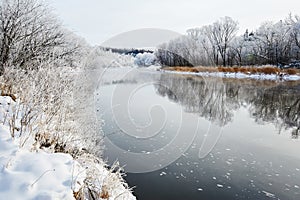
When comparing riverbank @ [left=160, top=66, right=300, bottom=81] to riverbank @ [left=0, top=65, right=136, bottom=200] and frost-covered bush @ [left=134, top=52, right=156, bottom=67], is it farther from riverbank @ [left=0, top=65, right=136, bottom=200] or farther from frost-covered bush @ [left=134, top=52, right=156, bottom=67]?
riverbank @ [left=0, top=65, right=136, bottom=200]

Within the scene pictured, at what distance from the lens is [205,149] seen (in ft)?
21.9

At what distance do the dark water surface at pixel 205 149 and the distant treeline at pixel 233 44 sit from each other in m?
21.2

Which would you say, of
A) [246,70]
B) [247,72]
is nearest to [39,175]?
[247,72]

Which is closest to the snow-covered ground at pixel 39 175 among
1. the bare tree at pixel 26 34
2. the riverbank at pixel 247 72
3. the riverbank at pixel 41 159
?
the riverbank at pixel 41 159

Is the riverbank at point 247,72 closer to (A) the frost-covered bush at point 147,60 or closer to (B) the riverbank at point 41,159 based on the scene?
(A) the frost-covered bush at point 147,60

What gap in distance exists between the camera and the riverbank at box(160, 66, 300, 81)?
28359mm

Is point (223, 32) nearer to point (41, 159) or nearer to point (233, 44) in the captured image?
point (233, 44)

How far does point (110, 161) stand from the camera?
5953 mm

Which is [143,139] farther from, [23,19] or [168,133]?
[23,19]

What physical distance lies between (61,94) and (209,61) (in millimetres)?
42144

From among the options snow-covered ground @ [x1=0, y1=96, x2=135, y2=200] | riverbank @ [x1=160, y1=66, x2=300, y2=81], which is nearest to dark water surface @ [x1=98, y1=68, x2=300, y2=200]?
snow-covered ground @ [x1=0, y1=96, x2=135, y2=200]

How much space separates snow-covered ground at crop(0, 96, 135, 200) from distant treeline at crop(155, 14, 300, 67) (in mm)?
28411

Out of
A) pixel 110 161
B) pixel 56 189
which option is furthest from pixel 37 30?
pixel 56 189

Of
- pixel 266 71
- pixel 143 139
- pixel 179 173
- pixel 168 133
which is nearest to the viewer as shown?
pixel 179 173
